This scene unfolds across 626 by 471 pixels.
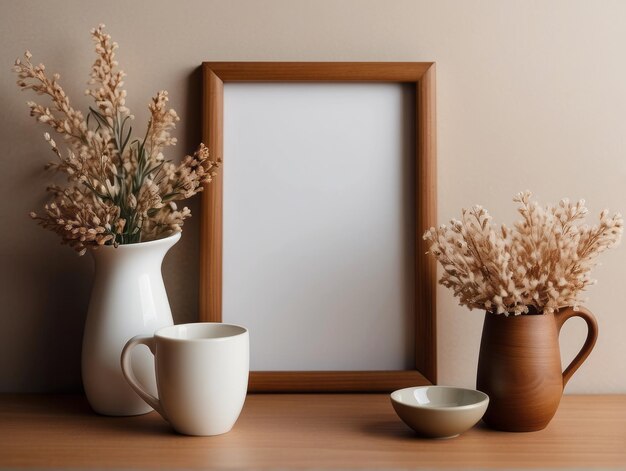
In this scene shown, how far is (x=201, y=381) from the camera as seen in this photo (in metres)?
0.71

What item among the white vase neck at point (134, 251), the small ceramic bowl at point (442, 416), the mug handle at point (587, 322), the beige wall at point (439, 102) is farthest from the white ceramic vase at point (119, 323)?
the mug handle at point (587, 322)

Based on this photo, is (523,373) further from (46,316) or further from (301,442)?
(46,316)

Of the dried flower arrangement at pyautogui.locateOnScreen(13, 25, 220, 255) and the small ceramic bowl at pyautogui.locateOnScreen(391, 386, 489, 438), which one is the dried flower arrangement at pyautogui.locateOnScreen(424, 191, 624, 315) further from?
the dried flower arrangement at pyautogui.locateOnScreen(13, 25, 220, 255)

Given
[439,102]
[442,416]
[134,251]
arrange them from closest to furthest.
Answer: [442,416]
[134,251]
[439,102]

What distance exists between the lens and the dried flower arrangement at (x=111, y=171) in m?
0.79

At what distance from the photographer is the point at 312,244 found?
2.98ft

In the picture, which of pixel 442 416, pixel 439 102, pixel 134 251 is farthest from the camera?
pixel 439 102

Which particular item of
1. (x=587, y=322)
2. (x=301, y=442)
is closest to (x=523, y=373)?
(x=587, y=322)

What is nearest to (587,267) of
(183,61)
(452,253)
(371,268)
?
(452,253)

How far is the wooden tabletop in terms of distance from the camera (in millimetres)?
648

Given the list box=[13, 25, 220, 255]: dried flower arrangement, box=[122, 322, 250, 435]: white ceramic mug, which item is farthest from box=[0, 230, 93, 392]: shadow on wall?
box=[122, 322, 250, 435]: white ceramic mug

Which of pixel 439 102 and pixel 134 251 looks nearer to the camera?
pixel 134 251

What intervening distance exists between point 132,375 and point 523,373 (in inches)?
17.7

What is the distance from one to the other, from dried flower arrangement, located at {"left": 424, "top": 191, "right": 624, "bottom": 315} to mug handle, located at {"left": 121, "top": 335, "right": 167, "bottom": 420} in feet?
1.20
